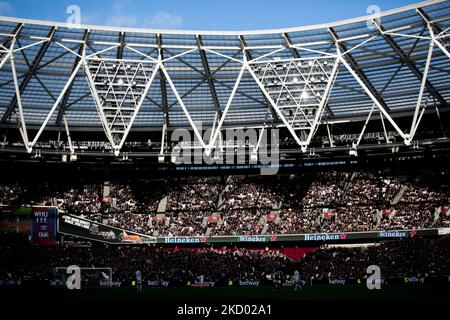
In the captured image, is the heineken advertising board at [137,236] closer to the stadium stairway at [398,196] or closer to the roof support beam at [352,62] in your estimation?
the stadium stairway at [398,196]

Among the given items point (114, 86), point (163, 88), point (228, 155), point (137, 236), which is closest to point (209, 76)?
point (163, 88)

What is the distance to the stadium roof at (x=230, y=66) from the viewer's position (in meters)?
44.4

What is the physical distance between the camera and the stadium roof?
44.4 metres

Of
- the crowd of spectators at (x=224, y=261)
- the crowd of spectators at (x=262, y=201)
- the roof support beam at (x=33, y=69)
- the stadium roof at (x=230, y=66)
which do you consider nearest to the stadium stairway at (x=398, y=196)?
the crowd of spectators at (x=262, y=201)

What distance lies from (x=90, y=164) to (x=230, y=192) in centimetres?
1626

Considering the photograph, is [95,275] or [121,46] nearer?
[121,46]

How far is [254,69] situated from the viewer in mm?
48375

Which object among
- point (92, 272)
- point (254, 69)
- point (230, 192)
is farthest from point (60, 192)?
point (254, 69)

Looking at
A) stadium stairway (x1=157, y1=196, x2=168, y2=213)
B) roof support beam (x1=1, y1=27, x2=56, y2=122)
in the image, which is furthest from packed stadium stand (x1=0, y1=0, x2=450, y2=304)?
stadium stairway (x1=157, y1=196, x2=168, y2=213)

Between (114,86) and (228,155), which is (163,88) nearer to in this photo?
(114,86)

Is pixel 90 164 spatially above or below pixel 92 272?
above

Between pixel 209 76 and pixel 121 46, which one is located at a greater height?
pixel 121 46

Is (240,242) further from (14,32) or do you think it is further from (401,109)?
(14,32)

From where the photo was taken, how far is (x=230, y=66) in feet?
167
